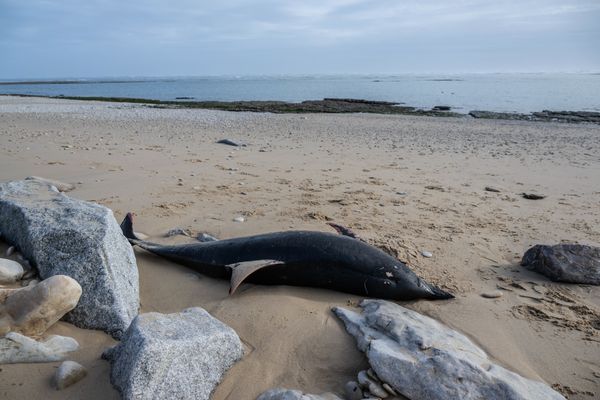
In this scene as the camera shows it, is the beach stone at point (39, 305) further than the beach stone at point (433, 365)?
Yes

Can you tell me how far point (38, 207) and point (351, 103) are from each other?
107ft

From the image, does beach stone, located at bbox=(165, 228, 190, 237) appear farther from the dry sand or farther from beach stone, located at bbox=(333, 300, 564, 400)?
beach stone, located at bbox=(333, 300, 564, 400)

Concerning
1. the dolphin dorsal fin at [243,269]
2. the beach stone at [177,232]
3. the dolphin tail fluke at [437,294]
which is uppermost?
the dolphin dorsal fin at [243,269]

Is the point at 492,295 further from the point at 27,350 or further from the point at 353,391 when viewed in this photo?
the point at 27,350

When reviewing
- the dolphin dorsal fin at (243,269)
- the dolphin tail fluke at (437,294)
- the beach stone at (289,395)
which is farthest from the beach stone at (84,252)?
the dolphin tail fluke at (437,294)

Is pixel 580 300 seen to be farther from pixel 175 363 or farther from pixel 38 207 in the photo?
pixel 38 207

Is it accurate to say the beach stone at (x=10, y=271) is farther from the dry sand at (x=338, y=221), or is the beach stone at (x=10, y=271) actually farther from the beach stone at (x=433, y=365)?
the beach stone at (x=433, y=365)

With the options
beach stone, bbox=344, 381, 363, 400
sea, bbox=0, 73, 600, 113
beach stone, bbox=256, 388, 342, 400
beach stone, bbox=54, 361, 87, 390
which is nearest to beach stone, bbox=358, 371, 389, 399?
beach stone, bbox=344, 381, 363, 400

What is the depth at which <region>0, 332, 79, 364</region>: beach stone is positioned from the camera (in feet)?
7.98

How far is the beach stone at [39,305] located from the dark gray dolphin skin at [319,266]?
1.15 m

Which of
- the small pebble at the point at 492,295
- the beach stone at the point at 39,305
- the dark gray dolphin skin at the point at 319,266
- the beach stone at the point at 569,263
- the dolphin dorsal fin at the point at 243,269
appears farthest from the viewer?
the beach stone at the point at 569,263

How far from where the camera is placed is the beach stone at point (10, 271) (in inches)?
121

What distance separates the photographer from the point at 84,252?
120 inches

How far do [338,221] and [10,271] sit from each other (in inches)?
133
